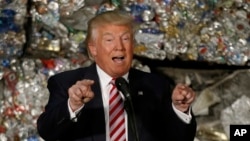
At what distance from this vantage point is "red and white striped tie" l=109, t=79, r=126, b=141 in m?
1.54

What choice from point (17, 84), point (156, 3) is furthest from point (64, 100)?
point (156, 3)

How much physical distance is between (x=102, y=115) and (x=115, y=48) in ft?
0.54

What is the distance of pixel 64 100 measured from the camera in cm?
152

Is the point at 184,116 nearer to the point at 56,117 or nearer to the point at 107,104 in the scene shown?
the point at 107,104

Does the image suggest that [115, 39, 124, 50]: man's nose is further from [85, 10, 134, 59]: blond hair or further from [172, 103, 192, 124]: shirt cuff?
[172, 103, 192, 124]: shirt cuff

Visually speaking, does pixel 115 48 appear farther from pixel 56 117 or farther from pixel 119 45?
pixel 56 117

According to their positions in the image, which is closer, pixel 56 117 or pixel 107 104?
pixel 56 117

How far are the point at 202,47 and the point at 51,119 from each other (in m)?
1.26

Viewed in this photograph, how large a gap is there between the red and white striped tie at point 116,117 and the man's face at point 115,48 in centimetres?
4

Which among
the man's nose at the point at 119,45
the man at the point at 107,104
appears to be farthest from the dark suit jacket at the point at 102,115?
the man's nose at the point at 119,45

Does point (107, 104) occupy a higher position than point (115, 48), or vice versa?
point (115, 48)

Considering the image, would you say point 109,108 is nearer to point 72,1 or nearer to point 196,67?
point 72,1

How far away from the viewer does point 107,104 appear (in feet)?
5.14

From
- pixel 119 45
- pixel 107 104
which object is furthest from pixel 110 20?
pixel 107 104
